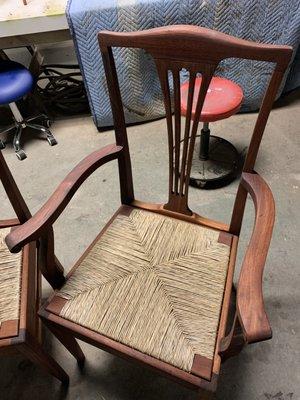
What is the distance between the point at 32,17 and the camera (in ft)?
5.41

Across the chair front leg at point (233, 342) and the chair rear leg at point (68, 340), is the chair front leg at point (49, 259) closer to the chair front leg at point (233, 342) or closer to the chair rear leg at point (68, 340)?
the chair rear leg at point (68, 340)

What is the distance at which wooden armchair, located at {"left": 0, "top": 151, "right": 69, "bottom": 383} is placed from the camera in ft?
2.66

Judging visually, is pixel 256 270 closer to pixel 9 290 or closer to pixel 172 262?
pixel 172 262

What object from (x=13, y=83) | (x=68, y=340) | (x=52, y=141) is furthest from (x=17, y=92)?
(x=68, y=340)

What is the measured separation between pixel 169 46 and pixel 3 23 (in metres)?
1.33

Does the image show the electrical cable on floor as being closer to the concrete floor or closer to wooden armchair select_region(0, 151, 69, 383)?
the concrete floor

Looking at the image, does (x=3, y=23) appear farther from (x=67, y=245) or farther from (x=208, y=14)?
(x=67, y=245)

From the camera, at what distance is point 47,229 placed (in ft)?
2.62

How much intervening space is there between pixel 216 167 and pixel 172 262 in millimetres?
914

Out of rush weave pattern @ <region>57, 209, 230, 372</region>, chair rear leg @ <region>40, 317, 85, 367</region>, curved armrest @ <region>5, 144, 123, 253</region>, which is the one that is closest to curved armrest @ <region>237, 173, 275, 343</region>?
rush weave pattern @ <region>57, 209, 230, 372</region>

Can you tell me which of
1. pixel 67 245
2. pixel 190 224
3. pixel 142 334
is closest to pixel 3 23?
pixel 67 245

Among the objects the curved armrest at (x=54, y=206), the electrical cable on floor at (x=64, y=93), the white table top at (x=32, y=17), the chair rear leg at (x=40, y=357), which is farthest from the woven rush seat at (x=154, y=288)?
the electrical cable on floor at (x=64, y=93)

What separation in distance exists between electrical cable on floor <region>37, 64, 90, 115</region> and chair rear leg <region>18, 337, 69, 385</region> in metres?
1.74

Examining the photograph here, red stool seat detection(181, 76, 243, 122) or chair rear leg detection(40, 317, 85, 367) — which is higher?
red stool seat detection(181, 76, 243, 122)
